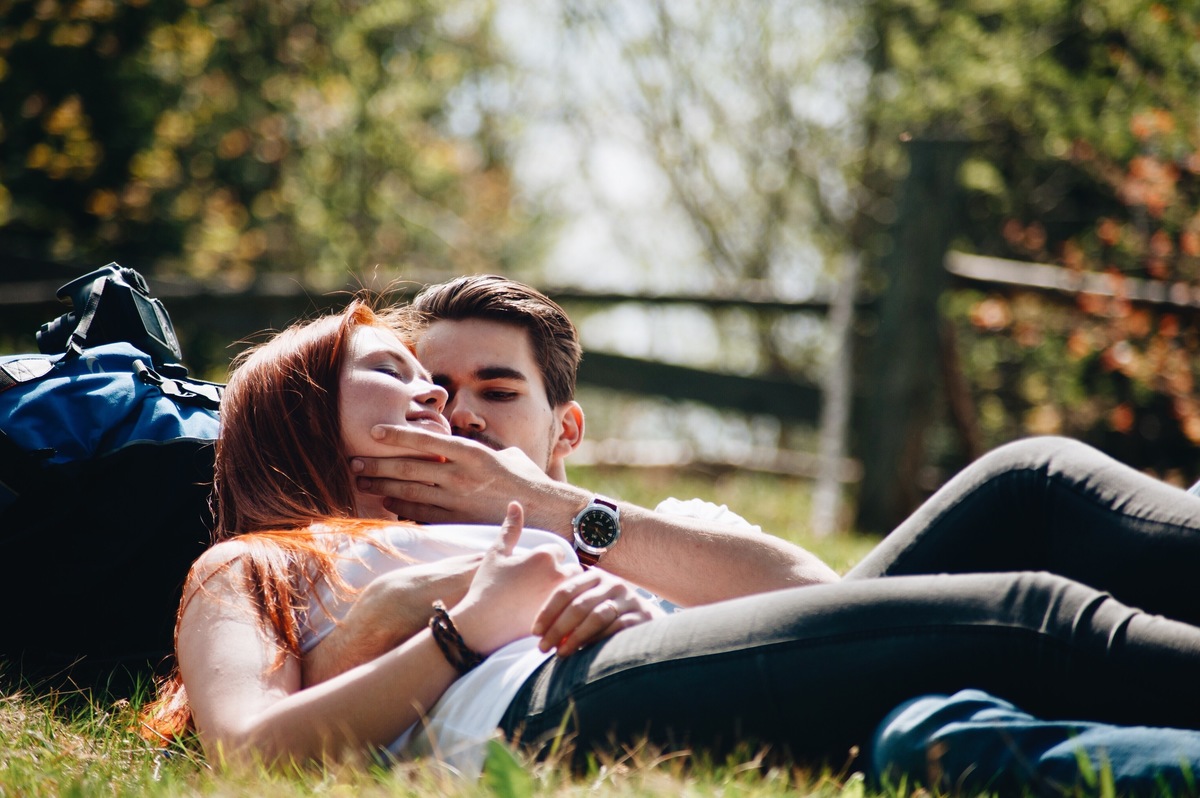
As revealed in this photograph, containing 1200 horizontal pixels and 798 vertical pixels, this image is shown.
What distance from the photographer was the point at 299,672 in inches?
86.0

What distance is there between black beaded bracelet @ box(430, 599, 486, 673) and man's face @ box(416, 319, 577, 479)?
1.11m

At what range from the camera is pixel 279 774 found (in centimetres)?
187

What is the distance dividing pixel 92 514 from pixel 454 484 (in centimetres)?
91

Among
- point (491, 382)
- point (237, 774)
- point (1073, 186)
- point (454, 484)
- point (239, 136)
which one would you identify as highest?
point (1073, 186)

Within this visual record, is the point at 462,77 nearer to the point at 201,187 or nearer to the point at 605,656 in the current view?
the point at 201,187

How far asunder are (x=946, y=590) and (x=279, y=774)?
121 centimetres

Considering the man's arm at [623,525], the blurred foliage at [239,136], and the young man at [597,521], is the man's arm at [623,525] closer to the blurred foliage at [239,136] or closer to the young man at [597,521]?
the young man at [597,521]

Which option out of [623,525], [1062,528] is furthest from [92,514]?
[1062,528]

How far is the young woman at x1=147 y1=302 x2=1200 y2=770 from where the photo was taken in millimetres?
1883

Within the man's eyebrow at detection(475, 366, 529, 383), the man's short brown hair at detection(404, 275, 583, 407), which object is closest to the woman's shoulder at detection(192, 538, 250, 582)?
the man's eyebrow at detection(475, 366, 529, 383)

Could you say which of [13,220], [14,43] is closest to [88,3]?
[14,43]

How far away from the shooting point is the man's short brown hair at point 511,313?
3332 mm

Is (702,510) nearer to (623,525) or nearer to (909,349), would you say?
(623,525)

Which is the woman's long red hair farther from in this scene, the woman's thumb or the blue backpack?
the woman's thumb
